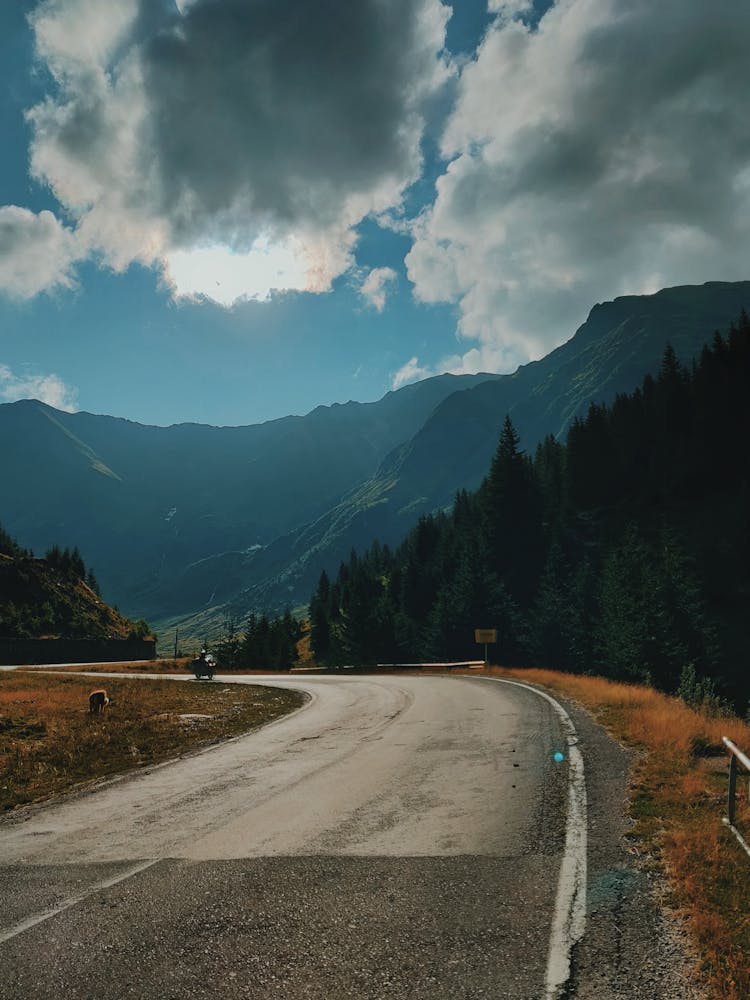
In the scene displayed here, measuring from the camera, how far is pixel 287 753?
13117mm

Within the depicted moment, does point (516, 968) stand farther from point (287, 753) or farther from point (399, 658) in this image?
point (399, 658)

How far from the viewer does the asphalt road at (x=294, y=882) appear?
14.0 feet

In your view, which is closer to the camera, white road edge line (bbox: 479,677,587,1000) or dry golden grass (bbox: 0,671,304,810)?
white road edge line (bbox: 479,677,587,1000)

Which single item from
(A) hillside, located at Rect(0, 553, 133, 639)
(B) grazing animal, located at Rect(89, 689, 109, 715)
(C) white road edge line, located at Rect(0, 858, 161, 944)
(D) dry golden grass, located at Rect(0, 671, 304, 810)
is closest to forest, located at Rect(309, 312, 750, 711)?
(D) dry golden grass, located at Rect(0, 671, 304, 810)

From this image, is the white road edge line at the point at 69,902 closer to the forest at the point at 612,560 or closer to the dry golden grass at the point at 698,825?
the dry golden grass at the point at 698,825

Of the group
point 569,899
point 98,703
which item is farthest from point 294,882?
point 98,703

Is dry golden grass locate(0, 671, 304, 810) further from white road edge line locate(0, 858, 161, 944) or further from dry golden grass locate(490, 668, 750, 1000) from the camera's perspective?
dry golden grass locate(490, 668, 750, 1000)

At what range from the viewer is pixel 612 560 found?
199ft

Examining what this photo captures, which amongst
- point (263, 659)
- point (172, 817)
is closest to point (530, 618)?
point (263, 659)

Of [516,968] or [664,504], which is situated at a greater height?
[664,504]

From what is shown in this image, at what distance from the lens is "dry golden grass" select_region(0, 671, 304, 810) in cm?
1216

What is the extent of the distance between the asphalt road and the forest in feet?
134

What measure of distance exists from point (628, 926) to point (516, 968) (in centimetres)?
126

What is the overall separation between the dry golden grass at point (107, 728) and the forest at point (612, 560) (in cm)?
3346
